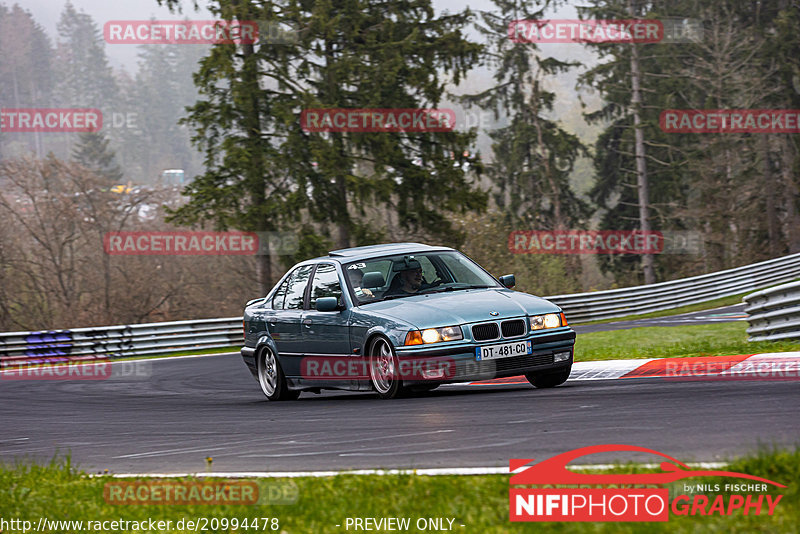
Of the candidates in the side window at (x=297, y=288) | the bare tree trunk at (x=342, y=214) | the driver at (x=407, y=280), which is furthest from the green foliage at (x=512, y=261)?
the driver at (x=407, y=280)

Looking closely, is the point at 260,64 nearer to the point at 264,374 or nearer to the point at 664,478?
the point at 264,374

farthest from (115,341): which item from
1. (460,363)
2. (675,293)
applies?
(675,293)

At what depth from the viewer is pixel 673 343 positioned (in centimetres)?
1620

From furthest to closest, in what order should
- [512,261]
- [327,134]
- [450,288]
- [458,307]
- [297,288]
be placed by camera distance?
[512,261], [327,134], [297,288], [450,288], [458,307]

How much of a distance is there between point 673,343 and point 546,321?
296 inches

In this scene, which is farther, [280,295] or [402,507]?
[280,295]

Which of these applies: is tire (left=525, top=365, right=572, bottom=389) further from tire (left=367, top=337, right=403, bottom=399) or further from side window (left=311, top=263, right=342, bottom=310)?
side window (left=311, top=263, right=342, bottom=310)

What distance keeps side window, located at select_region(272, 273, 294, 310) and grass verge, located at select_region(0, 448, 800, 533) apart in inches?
230

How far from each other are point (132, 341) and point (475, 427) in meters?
19.4

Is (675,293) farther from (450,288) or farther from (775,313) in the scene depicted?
(450,288)

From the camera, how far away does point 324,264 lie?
1108 cm

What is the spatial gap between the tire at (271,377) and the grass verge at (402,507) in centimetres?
548

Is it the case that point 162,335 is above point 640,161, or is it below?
below

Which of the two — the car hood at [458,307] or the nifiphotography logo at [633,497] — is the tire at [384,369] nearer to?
the car hood at [458,307]
